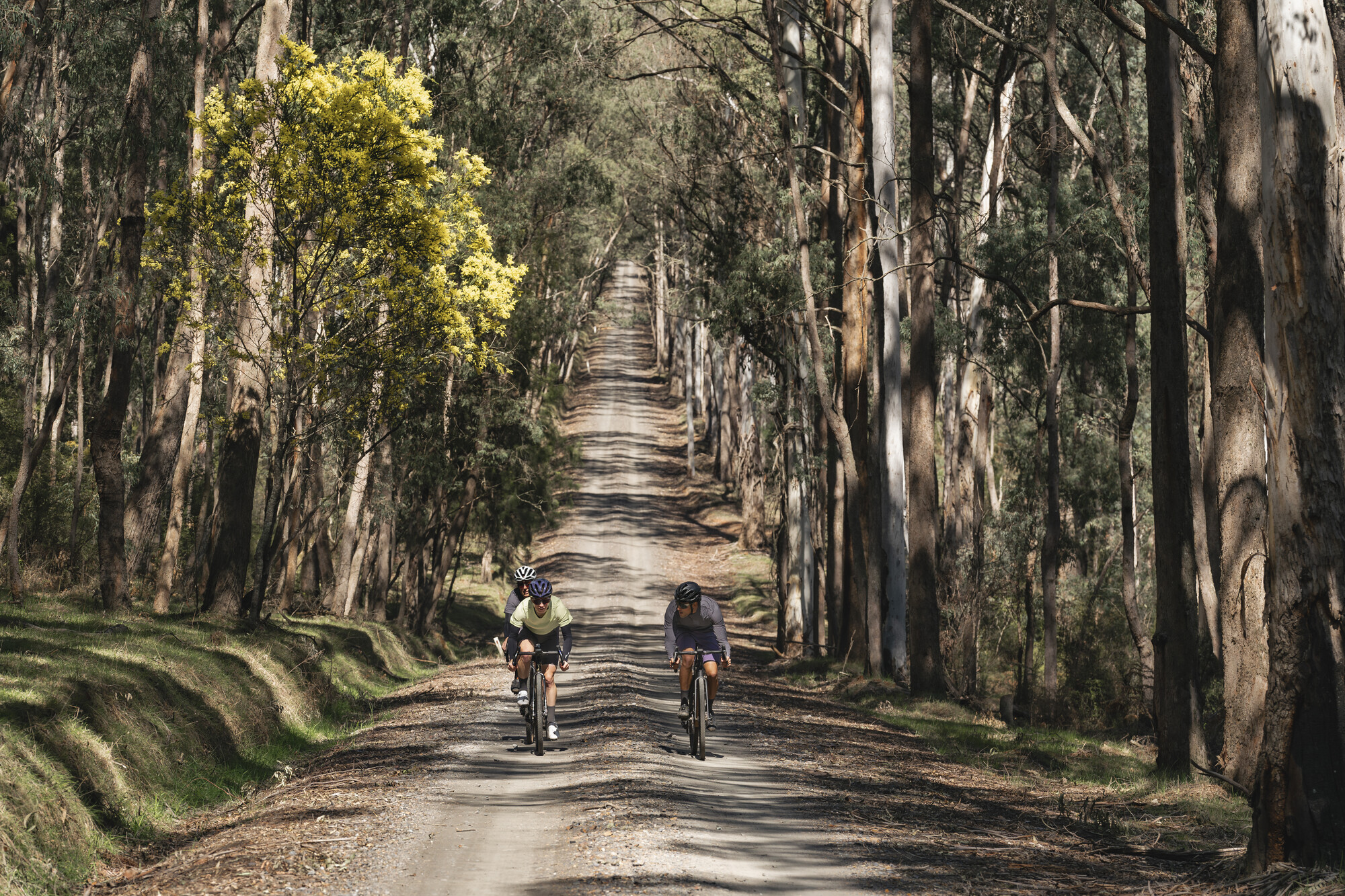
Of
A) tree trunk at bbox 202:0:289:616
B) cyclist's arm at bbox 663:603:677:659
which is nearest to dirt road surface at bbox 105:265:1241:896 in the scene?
cyclist's arm at bbox 663:603:677:659

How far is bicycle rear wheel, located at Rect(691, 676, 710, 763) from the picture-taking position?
12.1m

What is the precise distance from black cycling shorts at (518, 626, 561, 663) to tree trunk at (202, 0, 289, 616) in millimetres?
5554

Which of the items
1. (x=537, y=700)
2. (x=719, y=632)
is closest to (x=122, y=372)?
(x=537, y=700)

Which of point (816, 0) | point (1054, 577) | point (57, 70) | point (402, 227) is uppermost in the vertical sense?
point (816, 0)

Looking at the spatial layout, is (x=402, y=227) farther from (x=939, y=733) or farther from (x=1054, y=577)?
(x=1054, y=577)

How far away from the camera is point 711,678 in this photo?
41.3 ft

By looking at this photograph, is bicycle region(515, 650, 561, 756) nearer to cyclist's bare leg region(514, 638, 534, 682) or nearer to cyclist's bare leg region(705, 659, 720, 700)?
cyclist's bare leg region(514, 638, 534, 682)

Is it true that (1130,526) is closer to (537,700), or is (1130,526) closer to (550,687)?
(550,687)

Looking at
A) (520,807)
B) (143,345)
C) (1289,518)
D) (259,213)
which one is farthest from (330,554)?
(1289,518)

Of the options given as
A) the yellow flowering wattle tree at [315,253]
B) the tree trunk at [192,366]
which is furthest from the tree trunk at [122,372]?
the yellow flowering wattle tree at [315,253]

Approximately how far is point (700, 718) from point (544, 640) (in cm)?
193

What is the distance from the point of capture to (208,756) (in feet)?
38.8

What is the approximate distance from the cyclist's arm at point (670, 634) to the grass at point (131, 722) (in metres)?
4.21

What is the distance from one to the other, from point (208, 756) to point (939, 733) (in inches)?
349
